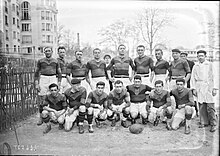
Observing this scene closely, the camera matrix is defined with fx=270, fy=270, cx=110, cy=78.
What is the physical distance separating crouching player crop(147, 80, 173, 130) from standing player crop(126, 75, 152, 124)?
0.05 m

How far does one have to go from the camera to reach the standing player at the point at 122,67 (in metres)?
2.38

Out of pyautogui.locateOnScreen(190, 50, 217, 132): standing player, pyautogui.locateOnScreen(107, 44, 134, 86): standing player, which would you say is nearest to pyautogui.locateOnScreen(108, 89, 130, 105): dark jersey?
pyautogui.locateOnScreen(107, 44, 134, 86): standing player

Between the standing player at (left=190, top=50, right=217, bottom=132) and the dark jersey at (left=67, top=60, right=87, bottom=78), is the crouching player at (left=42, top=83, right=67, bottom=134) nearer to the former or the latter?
the dark jersey at (left=67, top=60, right=87, bottom=78)

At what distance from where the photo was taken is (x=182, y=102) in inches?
96.3

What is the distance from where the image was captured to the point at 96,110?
250 centimetres

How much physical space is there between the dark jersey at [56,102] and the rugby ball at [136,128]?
0.63 m

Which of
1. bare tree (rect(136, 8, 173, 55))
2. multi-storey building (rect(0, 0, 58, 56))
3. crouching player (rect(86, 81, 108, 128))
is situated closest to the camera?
multi-storey building (rect(0, 0, 58, 56))

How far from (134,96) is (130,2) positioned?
2.74ft

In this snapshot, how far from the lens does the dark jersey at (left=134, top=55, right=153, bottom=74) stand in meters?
2.38

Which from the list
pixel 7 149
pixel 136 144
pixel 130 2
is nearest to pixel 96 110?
pixel 136 144

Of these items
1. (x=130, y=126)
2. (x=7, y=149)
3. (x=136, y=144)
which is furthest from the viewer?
(x=130, y=126)

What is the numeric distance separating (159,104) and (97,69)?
648mm

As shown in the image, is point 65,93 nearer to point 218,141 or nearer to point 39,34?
point 39,34

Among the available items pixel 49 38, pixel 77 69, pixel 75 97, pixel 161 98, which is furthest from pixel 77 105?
pixel 161 98
